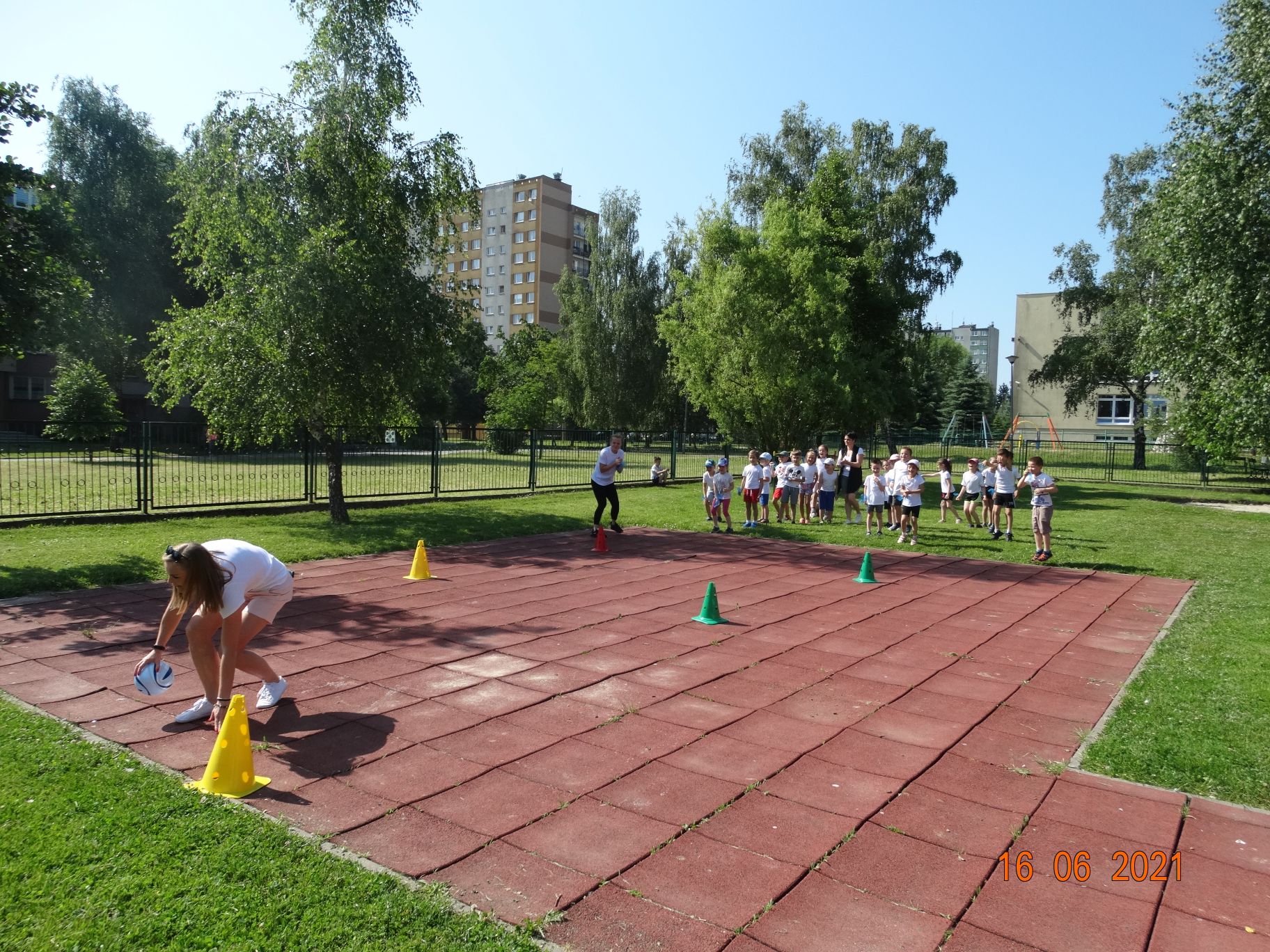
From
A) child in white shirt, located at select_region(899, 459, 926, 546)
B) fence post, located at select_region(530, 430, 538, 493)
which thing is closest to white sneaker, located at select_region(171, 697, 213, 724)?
child in white shirt, located at select_region(899, 459, 926, 546)

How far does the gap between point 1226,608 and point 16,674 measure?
11.8 meters

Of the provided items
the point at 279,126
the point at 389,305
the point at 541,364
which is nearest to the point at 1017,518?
the point at 389,305

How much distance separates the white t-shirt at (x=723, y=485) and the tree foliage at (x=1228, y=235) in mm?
11331

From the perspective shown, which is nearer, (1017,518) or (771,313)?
(1017,518)

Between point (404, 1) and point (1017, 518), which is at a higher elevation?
point (404, 1)

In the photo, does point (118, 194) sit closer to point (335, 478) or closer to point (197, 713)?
point (335, 478)

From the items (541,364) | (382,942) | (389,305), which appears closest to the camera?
(382,942)

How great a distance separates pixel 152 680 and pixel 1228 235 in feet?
70.5

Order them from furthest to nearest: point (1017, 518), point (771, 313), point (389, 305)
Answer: point (771, 313), point (1017, 518), point (389, 305)

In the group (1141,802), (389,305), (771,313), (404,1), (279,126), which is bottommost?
(1141,802)

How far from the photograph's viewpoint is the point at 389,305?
13781 millimetres

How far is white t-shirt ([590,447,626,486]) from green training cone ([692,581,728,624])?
5840 mm

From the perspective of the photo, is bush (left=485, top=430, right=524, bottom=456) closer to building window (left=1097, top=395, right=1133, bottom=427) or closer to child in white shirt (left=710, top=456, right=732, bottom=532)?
child in white shirt (left=710, top=456, right=732, bottom=532)

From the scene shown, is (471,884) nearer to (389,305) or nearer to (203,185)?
(389,305)
